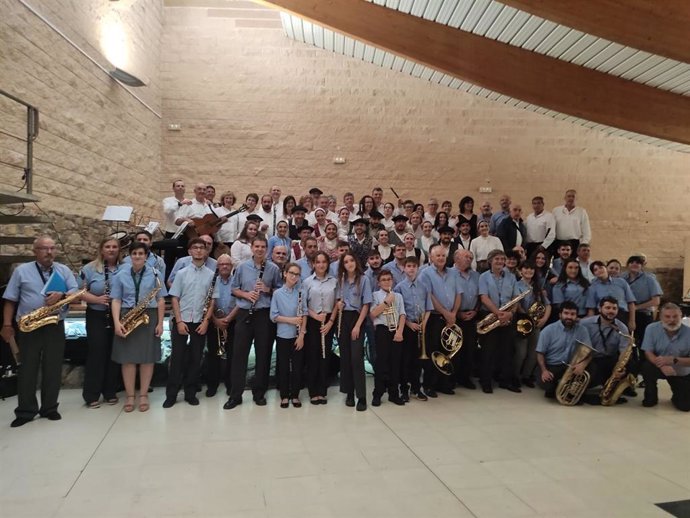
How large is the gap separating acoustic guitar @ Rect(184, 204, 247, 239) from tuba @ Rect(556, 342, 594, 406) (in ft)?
14.7

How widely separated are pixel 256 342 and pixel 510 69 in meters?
6.69

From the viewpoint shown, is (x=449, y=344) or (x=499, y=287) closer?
(x=449, y=344)

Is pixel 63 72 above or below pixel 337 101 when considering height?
below

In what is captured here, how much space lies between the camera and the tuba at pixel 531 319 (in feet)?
17.1

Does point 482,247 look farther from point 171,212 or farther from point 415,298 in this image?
point 171,212

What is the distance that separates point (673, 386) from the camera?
4688 millimetres

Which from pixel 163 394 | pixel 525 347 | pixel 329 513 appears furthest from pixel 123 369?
pixel 525 347

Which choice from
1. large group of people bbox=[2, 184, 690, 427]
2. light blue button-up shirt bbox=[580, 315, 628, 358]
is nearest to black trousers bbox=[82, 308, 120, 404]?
large group of people bbox=[2, 184, 690, 427]

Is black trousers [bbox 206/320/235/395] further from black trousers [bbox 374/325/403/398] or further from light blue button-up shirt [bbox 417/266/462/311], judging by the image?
light blue button-up shirt [bbox 417/266/462/311]

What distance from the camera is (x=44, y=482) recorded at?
2799 mm

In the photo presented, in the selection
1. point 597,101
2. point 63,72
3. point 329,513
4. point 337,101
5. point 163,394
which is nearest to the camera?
point 329,513

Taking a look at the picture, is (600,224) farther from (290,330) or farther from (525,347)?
(290,330)

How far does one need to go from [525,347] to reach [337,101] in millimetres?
6914

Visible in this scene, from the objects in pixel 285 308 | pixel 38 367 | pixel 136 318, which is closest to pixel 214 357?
pixel 136 318
